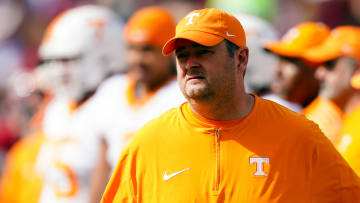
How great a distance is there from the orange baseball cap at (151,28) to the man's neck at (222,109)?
273 centimetres

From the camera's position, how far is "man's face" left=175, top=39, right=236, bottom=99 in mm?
3910

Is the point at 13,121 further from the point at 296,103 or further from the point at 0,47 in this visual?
the point at 296,103

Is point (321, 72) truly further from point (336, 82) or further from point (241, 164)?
point (241, 164)

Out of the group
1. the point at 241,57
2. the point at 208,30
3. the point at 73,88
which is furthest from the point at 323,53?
the point at 208,30

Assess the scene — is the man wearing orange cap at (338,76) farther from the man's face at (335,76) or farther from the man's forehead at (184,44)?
the man's forehead at (184,44)

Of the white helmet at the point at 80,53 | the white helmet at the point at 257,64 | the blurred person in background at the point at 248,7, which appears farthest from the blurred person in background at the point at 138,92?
the blurred person in background at the point at 248,7

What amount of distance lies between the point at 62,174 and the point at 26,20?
7437mm

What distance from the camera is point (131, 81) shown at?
23.0ft

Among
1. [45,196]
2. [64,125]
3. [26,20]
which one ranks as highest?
[26,20]

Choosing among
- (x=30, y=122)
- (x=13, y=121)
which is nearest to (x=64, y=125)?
(x=30, y=122)

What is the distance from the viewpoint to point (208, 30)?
3.94 metres

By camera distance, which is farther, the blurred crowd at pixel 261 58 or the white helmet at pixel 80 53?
the white helmet at pixel 80 53

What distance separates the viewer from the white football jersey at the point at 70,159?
7.21m

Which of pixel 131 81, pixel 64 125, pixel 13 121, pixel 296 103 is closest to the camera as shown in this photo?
pixel 296 103
